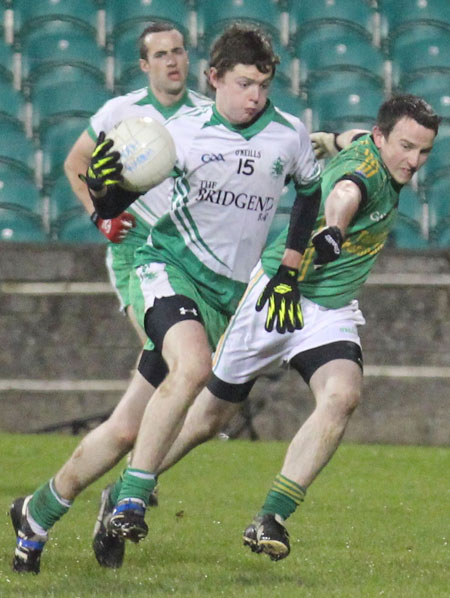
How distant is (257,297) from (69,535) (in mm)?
1492

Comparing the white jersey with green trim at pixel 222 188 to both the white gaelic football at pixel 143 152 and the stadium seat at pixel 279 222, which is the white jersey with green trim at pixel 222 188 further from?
the stadium seat at pixel 279 222

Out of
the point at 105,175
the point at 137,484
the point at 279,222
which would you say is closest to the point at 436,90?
the point at 279,222

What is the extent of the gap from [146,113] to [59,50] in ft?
17.1

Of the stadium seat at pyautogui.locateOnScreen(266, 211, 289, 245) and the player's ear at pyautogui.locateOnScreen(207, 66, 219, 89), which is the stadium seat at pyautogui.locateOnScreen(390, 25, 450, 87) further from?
the player's ear at pyautogui.locateOnScreen(207, 66, 219, 89)

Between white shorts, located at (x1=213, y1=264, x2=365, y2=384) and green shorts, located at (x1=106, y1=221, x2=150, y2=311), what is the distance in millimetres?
1707

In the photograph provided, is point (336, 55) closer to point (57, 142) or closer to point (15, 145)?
point (57, 142)

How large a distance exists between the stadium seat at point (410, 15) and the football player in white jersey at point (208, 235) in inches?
286

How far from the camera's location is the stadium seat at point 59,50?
12.7 meters

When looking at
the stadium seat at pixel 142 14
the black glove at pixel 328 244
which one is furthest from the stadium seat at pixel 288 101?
the black glove at pixel 328 244

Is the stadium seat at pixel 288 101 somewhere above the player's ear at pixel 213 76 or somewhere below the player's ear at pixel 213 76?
below

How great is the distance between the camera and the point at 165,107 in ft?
25.7

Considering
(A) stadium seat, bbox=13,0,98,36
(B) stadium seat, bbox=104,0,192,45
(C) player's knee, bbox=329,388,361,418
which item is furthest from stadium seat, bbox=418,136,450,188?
(C) player's knee, bbox=329,388,361,418

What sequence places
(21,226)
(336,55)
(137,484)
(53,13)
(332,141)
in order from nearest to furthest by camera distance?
(137,484)
(332,141)
(21,226)
(336,55)
(53,13)

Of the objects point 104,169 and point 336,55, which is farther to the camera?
point 336,55
